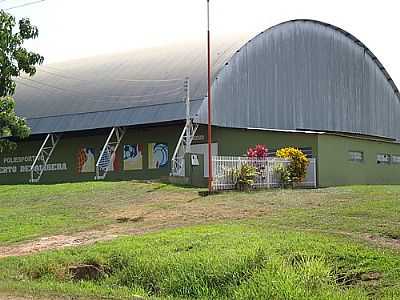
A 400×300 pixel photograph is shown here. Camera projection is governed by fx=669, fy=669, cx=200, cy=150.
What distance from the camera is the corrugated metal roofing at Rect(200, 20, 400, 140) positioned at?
1291 inches

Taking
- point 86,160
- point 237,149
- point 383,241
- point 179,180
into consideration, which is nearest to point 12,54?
point 383,241

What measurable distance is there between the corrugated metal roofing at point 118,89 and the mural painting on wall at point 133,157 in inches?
72.5

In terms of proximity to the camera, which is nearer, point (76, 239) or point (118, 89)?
point (76, 239)

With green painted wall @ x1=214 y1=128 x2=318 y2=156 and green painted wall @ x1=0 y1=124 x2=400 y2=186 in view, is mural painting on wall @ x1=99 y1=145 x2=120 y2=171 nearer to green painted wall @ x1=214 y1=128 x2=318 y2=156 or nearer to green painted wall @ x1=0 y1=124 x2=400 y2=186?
green painted wall @ x1=0 y1=124 x2=400 y2=186

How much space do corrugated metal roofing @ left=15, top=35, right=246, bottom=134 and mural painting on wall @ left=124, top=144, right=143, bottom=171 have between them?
1.84m

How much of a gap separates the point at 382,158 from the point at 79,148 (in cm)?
1674

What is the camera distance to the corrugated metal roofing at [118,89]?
32281 mm

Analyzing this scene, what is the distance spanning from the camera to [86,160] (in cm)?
3659

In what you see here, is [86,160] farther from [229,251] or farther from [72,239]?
[229,251]

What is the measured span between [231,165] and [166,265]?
1421 cm

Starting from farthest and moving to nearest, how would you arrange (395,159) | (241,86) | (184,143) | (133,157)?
(395,159)
(133,157)
(241,86)
(184,143)

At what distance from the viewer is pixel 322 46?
38656 millimetres

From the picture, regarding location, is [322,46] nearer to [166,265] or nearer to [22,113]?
[22,113]

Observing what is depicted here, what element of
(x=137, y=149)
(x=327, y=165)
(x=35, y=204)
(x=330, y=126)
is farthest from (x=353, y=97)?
(x=35, y=204)
